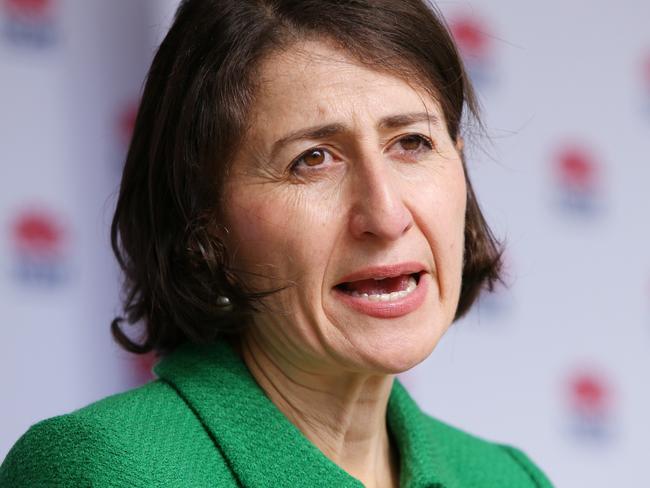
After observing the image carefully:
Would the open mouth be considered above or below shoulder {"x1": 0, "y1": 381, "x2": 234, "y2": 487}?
above

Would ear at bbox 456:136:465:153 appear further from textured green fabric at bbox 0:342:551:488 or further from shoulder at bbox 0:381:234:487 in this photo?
shoulder at bbox 0:381:234:487

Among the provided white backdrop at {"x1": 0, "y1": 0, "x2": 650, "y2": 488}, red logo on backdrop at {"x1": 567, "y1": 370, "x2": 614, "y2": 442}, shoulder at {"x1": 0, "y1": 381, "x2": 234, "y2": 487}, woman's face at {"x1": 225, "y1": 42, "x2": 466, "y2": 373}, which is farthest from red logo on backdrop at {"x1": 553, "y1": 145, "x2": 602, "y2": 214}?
shoulder at {"x1": 0, "y1": 381, "x2": 234, "y2": 487}

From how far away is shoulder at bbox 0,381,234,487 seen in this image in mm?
1326

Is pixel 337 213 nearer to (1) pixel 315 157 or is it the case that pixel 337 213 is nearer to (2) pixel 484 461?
(1) pixel 315 157

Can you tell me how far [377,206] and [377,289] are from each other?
4.7 inches

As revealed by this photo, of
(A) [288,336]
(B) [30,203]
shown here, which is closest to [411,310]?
(A) [288,336]

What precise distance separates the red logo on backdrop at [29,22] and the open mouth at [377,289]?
5.00 feet

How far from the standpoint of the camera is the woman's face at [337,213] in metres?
1.42

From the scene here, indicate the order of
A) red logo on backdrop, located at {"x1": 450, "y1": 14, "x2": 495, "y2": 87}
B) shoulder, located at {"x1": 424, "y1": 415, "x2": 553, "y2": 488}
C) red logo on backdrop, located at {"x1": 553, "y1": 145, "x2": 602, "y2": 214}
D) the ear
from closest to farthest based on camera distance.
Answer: the ear → shoulder, located at {"x1": 424, "y1": 415, "x2": 553, "y2": 488} → red logo on backdrop, located at {"x1": 450, "y1": 14, "x2": 495, "y2": 87} → red logo on backdrop, located at {"x1": 553, "y1": 145, "x2": 602, "y2": 214}

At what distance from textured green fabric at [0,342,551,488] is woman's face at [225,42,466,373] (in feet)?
0.36

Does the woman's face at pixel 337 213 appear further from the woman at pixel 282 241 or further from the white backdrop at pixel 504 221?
the white backdrop at pixel 504 221

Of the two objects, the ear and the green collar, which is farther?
the ear

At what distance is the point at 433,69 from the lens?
1.56 m

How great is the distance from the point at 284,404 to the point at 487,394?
5.40 ft
